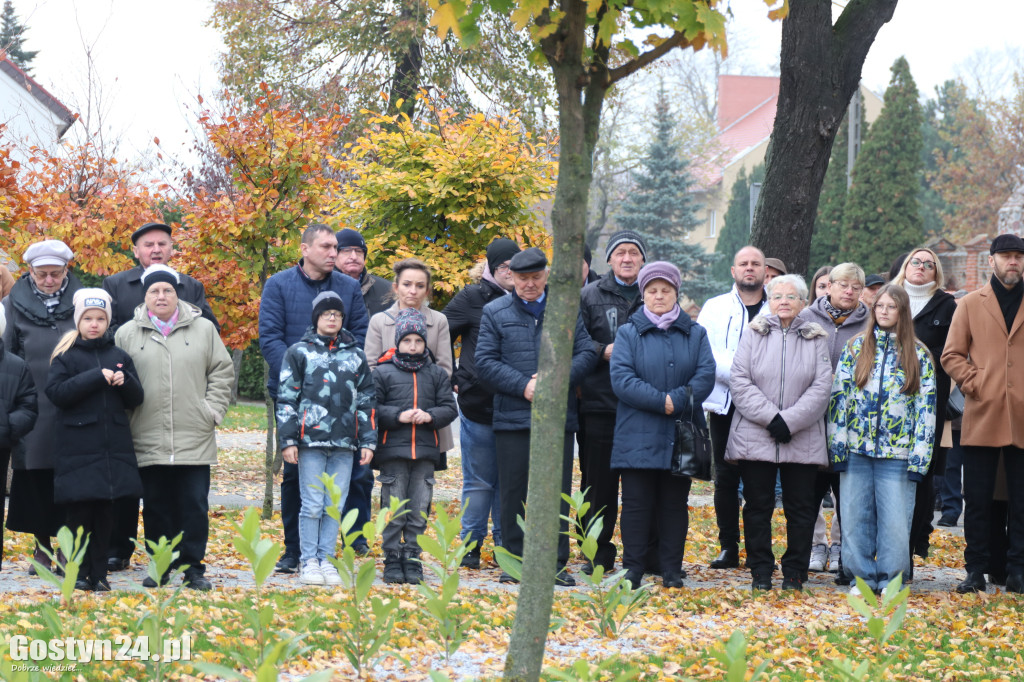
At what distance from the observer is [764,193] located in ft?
36.4

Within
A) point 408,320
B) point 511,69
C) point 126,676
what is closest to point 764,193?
point 408,320

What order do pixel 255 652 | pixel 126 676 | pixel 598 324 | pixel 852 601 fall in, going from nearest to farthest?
pixel 852 601 → pixel 255 652 → pixel 126 676 → pixel 598 324

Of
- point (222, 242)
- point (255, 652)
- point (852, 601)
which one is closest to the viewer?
point (852, 601)

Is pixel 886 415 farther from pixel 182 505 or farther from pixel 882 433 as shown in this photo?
pixel 182 505

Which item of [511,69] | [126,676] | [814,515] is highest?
[511,69]

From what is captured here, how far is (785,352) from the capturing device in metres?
7.19

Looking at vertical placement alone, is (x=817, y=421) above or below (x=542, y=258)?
below

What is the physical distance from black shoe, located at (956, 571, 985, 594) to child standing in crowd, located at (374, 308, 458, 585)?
370cm

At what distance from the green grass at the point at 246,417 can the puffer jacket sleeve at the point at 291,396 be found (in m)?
11.8

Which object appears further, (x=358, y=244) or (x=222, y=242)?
(x=222, y=242)

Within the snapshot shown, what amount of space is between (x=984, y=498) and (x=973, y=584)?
1.95 ft

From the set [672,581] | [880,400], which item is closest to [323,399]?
[672,581]

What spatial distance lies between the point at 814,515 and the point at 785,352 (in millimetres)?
1104

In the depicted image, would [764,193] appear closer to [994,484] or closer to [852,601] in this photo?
[994,484]
